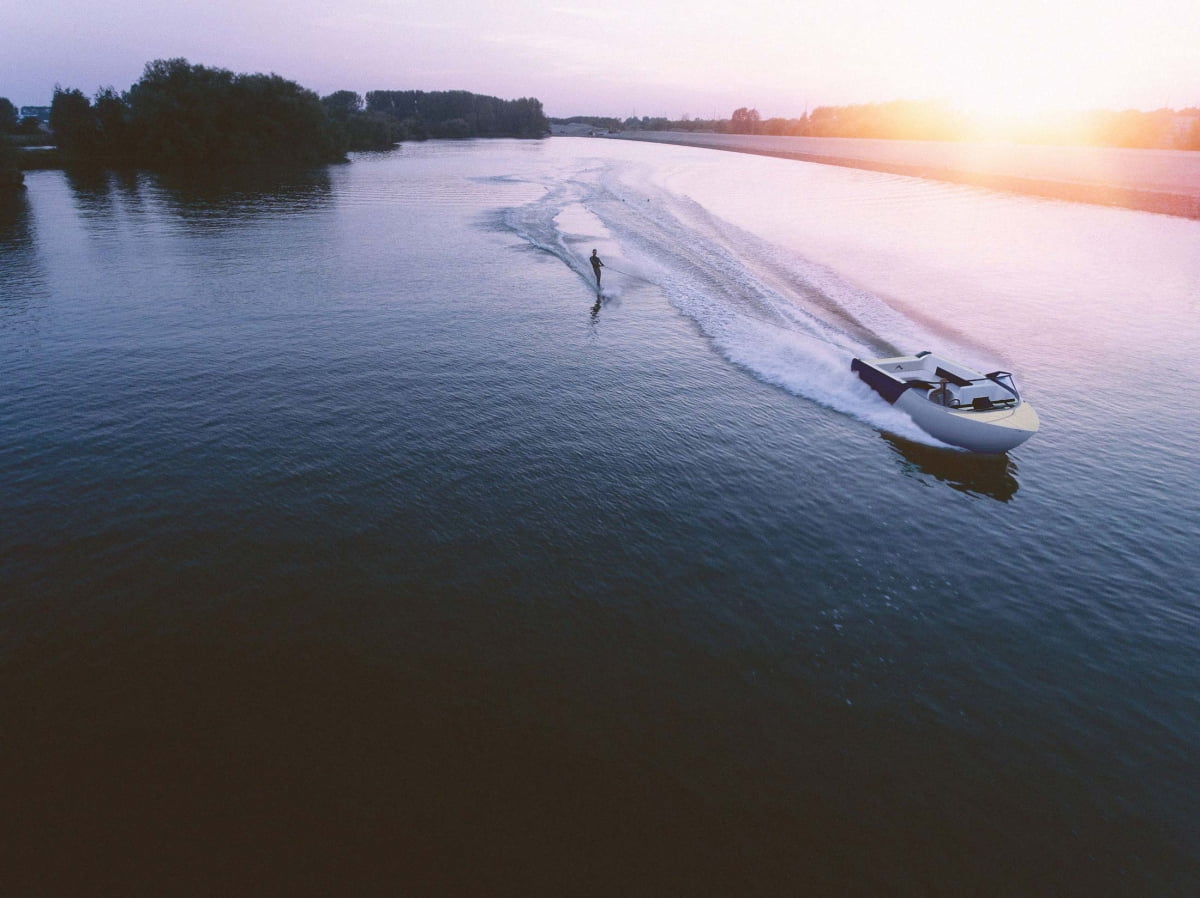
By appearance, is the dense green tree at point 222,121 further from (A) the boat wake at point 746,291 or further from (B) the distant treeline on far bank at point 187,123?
(A) the boat wake at point 746,291

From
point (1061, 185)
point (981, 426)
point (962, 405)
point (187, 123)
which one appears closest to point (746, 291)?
point (962, 405)

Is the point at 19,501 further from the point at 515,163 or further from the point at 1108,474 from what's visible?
the point at 515,163

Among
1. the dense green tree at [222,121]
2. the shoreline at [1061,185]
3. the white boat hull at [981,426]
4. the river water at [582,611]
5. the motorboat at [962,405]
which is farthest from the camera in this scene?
the dense green tree at [222,121]

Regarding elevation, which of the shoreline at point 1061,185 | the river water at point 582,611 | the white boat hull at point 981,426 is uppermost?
the shoreline at point 1061,185

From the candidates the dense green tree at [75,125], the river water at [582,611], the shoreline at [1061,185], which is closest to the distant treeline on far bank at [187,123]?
the dense green tree at [75,125]

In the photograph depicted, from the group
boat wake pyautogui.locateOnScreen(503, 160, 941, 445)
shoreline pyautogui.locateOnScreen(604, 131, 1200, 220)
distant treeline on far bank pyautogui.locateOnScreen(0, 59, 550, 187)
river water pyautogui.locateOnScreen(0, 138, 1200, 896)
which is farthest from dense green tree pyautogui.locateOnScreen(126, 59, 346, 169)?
shoreline pyautogui.locateOnScreen(604, 131, 1200, 220)

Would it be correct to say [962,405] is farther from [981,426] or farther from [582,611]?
[582,611]

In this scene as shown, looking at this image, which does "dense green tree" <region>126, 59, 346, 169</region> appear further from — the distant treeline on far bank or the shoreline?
the shoreline
